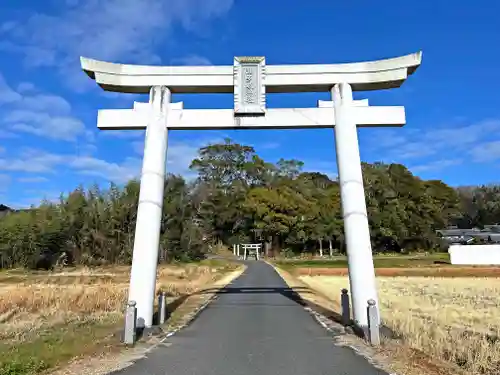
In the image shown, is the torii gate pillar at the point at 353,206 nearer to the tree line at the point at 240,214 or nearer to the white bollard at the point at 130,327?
the white bollard at the point at 130,327

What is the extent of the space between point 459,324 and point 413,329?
7.03ft

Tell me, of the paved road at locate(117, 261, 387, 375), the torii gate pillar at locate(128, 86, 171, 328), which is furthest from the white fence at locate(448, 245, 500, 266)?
the torii gate pillar at locate(128, 86, 171, 328)

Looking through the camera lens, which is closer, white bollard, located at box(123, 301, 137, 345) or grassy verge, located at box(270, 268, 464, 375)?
grassy verge, located at box(270, 268, 464, 375)

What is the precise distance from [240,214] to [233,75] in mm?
63648

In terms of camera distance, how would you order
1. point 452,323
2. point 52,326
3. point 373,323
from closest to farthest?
point 373,323 → point 52,326 → point 452,323

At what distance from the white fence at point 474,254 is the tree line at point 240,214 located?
57.0 feet

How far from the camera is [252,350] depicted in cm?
746

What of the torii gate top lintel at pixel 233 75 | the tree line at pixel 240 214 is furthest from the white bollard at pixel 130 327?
the tree line at pixel 240 214

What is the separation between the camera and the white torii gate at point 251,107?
→ 953 cm

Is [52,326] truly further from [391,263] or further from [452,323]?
[391,263]

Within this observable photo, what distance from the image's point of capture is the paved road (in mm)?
6113

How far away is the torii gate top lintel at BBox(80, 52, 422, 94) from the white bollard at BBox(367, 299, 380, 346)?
4.94 meters

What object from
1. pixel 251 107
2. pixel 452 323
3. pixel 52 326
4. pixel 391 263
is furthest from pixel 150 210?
pixel 391 263

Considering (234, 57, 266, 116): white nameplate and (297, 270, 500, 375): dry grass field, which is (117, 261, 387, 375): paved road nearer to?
(297, 270, 500, 375): dry grass field
